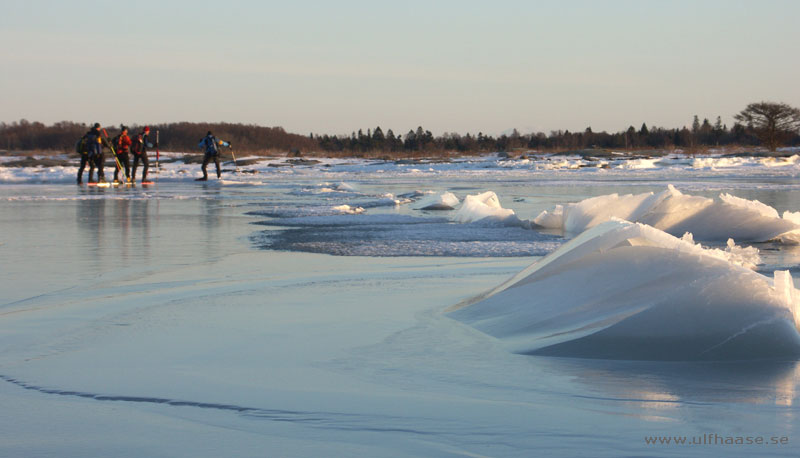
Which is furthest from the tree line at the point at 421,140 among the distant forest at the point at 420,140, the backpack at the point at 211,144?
the backpack at the point at 211,144

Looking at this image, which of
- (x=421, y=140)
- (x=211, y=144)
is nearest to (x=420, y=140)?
(x=421, y=140)

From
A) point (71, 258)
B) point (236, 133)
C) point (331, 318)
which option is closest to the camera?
point (331, 318)

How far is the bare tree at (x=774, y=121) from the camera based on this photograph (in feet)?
238

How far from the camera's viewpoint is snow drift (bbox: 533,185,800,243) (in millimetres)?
7770

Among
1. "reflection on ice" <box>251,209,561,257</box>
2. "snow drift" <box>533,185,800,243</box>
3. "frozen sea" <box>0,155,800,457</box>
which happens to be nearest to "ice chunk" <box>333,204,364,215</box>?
"reflection on ice" <box>251,209,561,257</box>

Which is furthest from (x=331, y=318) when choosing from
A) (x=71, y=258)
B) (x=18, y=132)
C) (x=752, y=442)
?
(x=18, y=132)

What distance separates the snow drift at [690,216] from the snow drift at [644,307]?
12.9 feet

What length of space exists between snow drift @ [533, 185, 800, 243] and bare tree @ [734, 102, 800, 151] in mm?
69180

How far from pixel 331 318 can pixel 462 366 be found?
3.65 feet

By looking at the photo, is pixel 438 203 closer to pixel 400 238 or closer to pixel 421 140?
pixel 400 238

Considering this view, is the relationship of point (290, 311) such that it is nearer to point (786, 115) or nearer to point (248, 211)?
point (248, 211)

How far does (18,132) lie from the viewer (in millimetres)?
111000

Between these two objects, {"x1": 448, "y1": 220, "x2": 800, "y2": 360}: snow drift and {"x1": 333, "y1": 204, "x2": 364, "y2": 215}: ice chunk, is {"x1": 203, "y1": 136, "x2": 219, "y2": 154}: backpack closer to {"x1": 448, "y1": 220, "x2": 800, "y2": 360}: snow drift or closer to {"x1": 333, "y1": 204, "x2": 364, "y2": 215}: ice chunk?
{"x1": 333, "y1": 204, "x2": 364, "y2": 215}: ice chunk

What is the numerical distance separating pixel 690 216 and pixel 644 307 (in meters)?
5.50
